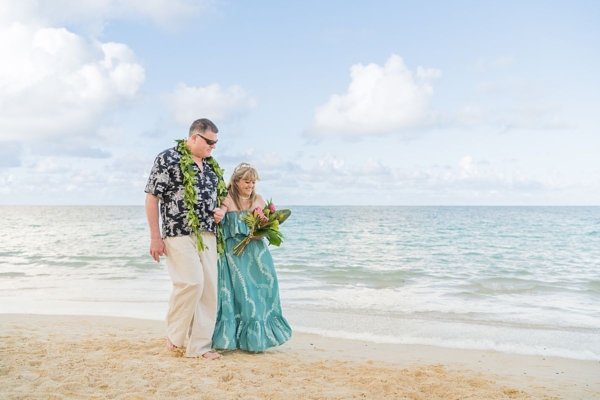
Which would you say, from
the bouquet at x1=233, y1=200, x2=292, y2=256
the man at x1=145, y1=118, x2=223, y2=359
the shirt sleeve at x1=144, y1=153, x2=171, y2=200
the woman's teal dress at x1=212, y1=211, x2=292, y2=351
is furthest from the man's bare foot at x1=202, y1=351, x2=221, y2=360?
the shirt sleeve at x1=144, y1=153, x2=171, y2=200

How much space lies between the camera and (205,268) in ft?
15.0

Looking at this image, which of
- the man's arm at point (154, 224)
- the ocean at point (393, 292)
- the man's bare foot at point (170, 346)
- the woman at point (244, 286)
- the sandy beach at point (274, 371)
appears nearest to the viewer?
the sandy beach at point (274, 371)

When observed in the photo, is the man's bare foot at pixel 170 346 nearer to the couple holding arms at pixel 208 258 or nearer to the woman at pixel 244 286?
the couple holding arms at pixel 208 258

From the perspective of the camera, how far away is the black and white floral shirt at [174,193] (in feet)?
14.3

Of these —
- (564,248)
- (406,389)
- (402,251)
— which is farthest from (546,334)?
(564,248)

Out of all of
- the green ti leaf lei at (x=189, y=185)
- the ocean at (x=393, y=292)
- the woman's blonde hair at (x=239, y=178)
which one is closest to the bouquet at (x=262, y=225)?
the woman's blonde hair at (x=239, y=178)

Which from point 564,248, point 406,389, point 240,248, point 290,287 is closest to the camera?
point 406,389

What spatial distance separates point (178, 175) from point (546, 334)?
5.08 m

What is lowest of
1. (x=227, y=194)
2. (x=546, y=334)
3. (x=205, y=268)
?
(x=546, y=334)

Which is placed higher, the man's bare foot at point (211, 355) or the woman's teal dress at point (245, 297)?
the woman's teal dress at point (245, 297)

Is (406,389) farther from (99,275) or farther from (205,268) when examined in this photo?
(99,275)

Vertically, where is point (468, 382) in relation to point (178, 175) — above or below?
below

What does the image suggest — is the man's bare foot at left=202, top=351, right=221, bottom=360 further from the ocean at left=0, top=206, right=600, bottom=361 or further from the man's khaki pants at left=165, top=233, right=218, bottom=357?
the ocean at left=0, top=206, right=600, bottom=361

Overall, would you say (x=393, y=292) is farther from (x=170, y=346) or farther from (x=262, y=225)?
(x=170, y=346)
